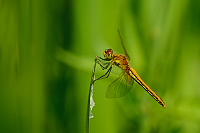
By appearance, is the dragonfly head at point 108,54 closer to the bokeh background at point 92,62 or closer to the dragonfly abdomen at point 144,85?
the bokeh background at point 92,62

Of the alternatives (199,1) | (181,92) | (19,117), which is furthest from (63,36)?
Answer: (199,1)

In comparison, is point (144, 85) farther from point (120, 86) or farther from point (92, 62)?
point (92, 62)

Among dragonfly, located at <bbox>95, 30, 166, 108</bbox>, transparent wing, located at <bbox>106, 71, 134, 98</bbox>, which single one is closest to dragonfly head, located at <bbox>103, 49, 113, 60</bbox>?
dragonfly, located at <bbox>95, 30, 166, 108</bbox>

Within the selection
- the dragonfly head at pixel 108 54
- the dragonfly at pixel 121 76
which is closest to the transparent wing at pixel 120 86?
the dragonfly at pixel 121 76

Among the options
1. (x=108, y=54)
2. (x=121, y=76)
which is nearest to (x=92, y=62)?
(x=108, y=54)

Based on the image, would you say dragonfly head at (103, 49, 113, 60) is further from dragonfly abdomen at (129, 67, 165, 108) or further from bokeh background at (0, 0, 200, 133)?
dragonfly abdomen at (129, 67, 165, 108)

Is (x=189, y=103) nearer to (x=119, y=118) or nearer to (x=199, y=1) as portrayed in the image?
(x=119, y=118)
